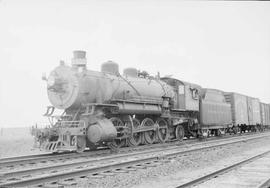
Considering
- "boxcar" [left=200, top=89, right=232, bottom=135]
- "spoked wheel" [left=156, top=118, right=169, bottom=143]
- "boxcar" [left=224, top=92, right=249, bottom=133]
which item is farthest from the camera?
"boxcar" [left=224, top=92, right=249, bottom=133]

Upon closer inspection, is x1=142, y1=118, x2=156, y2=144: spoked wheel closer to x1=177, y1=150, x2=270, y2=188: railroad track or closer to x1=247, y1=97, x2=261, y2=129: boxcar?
x1=177, y1=150, x2=270, y2=188: railroad track

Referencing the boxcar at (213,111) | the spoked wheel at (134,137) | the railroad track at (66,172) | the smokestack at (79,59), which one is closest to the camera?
the railroad track at (66,172)

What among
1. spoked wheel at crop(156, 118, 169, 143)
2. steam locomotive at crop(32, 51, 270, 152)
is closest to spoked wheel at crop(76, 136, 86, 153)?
steam locomotive at crop(32, 51, 270, 152)

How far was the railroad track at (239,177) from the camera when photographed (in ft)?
18.4

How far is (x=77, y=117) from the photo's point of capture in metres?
11.9

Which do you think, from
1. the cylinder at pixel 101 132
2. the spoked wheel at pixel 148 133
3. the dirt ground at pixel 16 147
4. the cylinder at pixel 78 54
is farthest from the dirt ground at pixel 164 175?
the cylinder at pixel 78 54

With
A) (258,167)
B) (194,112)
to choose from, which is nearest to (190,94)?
(194,112)

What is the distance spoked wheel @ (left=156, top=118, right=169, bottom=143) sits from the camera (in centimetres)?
1469

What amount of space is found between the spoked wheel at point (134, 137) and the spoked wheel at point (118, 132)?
0.32 meters

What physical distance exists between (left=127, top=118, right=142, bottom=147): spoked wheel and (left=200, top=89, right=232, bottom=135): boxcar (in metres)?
5.61

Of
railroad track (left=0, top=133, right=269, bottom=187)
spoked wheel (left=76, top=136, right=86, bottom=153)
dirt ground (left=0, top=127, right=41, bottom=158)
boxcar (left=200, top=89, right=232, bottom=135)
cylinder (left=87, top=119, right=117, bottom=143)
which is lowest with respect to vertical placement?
dirt ground (left=0, top=127, right=41, bottom=158)

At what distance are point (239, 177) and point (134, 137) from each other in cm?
755

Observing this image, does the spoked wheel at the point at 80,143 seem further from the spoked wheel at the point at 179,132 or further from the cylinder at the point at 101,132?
the spoked wheel at the point at 179,132

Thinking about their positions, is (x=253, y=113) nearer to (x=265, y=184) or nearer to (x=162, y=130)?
(x=162, y=130)
